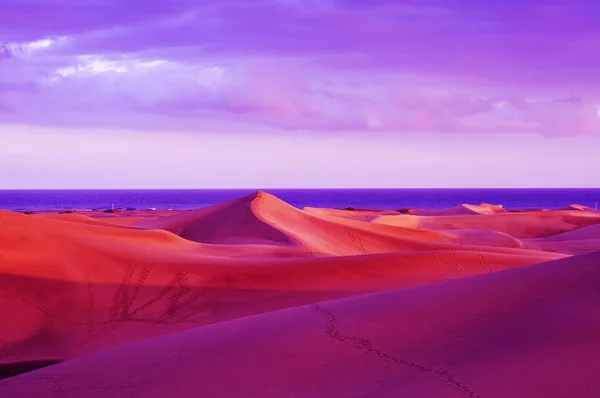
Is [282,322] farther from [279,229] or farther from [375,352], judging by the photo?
[279,229]

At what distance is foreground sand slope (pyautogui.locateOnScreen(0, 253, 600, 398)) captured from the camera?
454 cm

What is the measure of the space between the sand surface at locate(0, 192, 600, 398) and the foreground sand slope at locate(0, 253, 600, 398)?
2cm

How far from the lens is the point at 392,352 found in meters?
5.33

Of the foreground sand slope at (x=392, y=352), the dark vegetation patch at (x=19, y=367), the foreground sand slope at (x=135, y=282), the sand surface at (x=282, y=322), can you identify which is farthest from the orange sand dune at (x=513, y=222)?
the foreground sand slope at (x=392, y=352)

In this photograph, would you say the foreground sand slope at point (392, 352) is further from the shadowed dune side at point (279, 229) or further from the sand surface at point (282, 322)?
the shadowed dune side at point (279, 229)

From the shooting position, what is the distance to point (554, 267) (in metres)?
7.01

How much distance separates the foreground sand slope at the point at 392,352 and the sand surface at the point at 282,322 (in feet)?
0.05

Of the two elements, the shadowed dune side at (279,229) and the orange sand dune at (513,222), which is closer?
the shadowed dune side at (279,229)

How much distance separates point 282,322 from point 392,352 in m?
1.34

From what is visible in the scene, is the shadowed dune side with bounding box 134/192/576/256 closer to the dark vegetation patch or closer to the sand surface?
the sand surface

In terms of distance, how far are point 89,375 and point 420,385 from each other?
252cm

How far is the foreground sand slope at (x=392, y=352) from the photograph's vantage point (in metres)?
4.54

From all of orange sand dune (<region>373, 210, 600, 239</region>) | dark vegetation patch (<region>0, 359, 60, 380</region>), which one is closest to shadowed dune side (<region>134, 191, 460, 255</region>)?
dark vegetation patch (<region>0, 359, 60, 380</region>)

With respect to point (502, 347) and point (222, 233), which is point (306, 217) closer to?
point (222, 233)
